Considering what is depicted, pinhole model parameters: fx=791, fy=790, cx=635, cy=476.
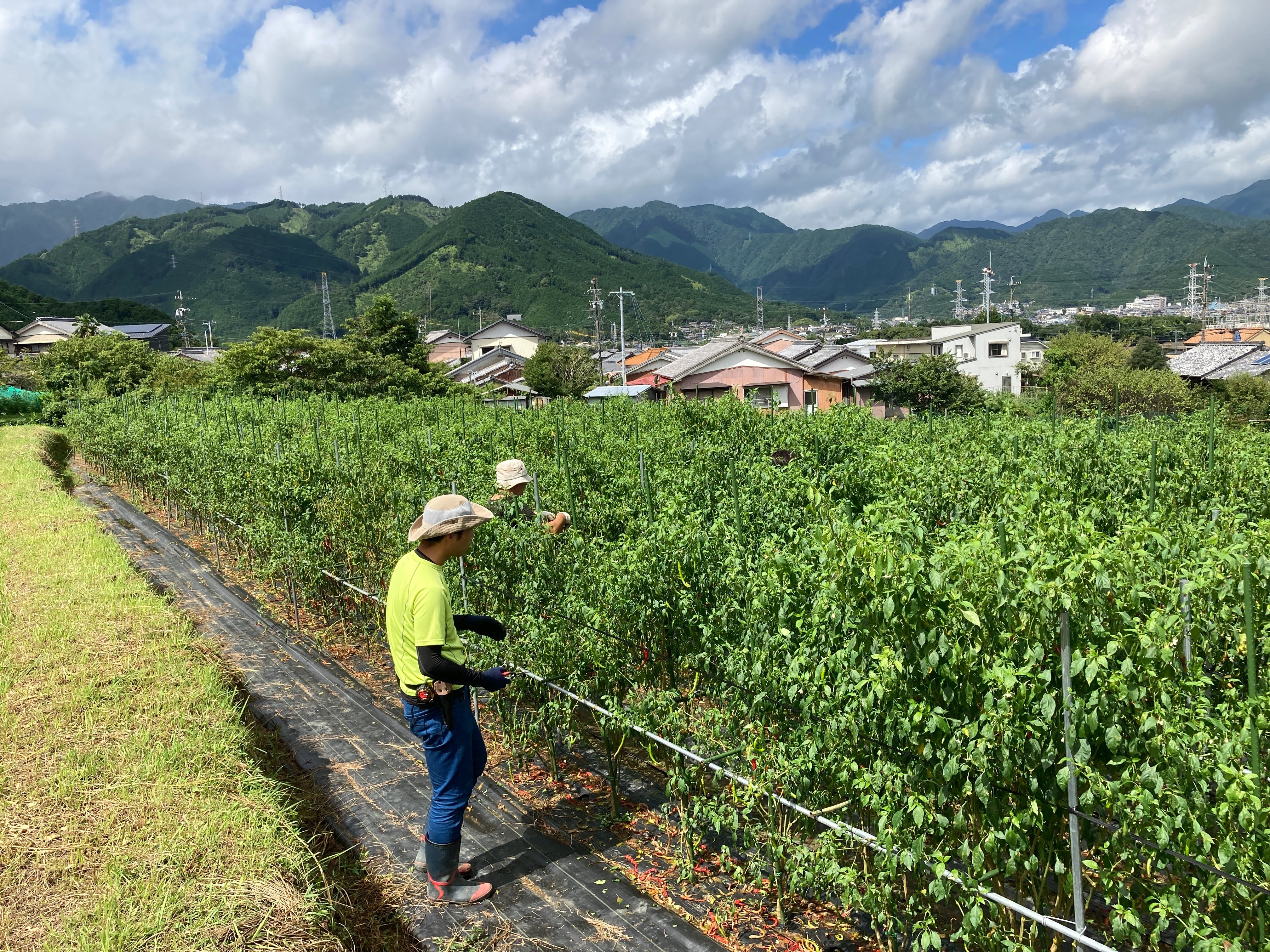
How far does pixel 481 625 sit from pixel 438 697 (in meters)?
0.50

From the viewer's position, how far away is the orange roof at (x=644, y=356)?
2213 inches

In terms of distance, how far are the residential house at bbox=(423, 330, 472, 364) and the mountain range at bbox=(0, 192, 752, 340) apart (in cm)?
846

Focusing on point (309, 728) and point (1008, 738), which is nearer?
point (1008, 738)

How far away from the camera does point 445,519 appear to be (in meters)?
3.46

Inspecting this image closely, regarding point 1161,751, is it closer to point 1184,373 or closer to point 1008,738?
point 1008,738

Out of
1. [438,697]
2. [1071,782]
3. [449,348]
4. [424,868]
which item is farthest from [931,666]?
[449,348]

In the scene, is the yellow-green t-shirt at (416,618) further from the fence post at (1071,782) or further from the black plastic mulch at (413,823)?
the fence post at (1071,782)

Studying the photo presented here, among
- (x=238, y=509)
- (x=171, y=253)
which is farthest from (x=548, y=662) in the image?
(x=171, y=253)

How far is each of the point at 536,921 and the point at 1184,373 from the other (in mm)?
42211

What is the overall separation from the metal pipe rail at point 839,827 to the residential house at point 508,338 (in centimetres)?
6682

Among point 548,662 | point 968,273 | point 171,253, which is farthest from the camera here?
point 968,273

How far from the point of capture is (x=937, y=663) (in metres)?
2.49

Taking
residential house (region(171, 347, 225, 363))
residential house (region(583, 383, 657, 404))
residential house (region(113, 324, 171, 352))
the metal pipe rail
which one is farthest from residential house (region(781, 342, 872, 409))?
residential house (region(113, 324, 171, 352))

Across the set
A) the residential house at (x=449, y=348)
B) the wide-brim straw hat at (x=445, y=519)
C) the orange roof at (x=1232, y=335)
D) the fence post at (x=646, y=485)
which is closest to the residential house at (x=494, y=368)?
the residential house at (x=449, y=348)
